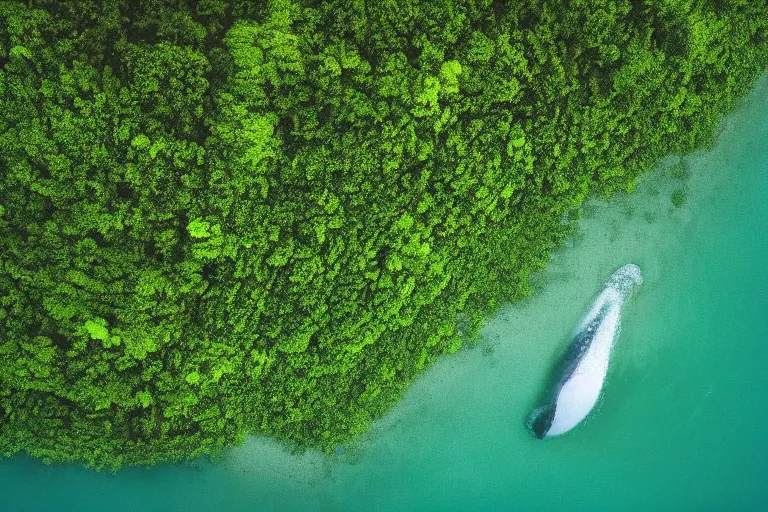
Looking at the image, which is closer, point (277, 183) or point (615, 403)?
point (277, 183)

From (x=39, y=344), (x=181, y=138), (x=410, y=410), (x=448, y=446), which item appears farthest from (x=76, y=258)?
(x=448, y=446)

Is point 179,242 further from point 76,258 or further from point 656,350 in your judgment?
point 656,350

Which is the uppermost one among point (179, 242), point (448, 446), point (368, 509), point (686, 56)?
point (686, 56)

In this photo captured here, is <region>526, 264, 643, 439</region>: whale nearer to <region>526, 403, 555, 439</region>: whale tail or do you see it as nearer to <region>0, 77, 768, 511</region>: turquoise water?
<region>526, 403, 555, 439</region>: whale tail

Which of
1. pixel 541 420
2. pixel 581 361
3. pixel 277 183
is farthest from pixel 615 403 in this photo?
pixel 277 183

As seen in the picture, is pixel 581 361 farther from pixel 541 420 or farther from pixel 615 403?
pixel 541 420

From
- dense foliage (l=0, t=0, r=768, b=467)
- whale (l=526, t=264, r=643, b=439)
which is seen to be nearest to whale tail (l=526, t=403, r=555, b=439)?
whale (l=526, t=264, r=643, b=439)
